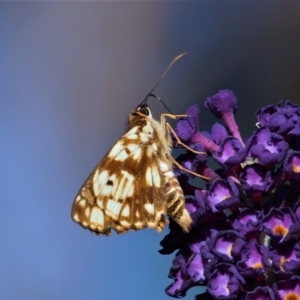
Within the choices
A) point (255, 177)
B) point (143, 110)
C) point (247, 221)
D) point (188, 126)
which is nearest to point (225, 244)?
point (247, 221)

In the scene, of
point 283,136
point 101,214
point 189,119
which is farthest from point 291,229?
point 101,214

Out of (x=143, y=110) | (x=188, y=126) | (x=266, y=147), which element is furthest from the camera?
(x=143, y=110)

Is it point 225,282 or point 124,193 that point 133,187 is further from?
point 225,282

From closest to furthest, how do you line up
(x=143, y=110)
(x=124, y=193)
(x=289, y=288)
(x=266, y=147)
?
(x=289, y=288) < (x=266, y=147) < (x=124, y=193) < (x=143, y=110)

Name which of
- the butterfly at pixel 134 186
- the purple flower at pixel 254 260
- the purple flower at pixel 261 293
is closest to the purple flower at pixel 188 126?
the butterfly at pixel 134 186

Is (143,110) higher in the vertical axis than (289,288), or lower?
higher

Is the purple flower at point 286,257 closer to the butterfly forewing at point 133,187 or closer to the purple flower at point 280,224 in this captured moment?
the purple flower at point 280,224
